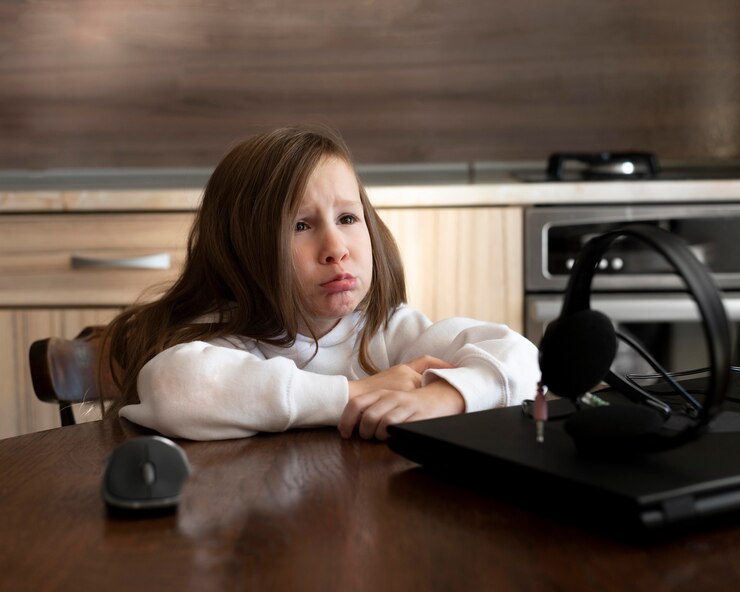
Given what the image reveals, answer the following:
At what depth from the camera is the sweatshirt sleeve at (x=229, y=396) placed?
84 centimetres

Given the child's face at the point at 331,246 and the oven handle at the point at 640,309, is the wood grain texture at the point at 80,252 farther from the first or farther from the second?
the child's face at the point at 331,246

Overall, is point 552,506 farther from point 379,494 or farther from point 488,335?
point 488,335

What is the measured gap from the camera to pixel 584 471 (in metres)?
0.55

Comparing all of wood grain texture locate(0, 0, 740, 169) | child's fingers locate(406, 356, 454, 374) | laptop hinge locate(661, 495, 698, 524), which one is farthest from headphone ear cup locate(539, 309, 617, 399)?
wood grain texture locate(0, 0, 740, 169)

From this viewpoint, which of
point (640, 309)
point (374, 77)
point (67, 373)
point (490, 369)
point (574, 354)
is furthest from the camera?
point (374, 77)

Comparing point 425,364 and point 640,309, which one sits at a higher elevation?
point 425,364

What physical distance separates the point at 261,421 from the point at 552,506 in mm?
360

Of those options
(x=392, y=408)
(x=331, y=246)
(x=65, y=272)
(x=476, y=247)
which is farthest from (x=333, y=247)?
(x=65, y=272)

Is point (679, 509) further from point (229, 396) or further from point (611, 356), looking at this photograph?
point (229, 396)

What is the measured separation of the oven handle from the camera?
206 cm

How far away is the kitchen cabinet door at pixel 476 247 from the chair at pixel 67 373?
0.89 metres

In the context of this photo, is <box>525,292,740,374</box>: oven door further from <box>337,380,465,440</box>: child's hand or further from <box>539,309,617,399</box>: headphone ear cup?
<box>539,309,617,399</box>: headphone ear cup

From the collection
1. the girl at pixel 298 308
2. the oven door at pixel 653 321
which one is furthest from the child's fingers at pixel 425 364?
the oven door at pixel 653 321

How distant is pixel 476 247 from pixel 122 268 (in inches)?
32.1
